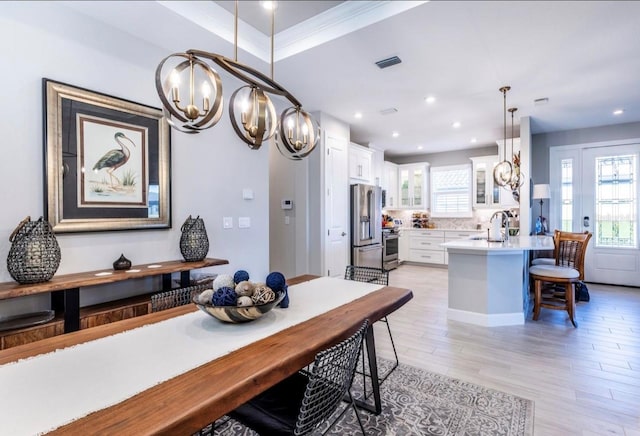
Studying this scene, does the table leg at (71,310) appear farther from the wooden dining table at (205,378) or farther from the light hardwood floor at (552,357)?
the light hardwood floor at (552,357)

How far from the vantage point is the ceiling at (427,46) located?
8.06 ft

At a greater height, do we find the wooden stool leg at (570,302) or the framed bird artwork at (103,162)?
the framed bird artwork at (103,162)

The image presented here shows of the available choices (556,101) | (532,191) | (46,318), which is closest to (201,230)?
(46,318)

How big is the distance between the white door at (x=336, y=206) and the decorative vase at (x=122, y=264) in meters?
2.82

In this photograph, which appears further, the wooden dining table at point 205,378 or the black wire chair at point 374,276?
the black wire chair at point 374,276

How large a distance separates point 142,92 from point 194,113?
4.36ft

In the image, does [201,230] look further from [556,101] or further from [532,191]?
[532,191]

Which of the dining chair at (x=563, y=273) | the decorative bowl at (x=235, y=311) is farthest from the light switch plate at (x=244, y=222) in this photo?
the dining chair at (x=563, y=273)

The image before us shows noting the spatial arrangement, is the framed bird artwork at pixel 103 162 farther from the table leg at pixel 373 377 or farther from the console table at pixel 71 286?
the table leg at pixel 373 377

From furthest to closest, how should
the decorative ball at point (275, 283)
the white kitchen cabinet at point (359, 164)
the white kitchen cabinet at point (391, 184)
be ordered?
the white kitchen cabinet at point (391, 184), the white kitchen cabinet at point (359, 164), the decorative ball at point (275, 283)

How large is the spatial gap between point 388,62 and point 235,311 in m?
2.83

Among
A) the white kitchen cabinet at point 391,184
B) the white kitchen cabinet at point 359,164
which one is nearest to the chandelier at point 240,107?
the white kitchen cabinet at point 359,164

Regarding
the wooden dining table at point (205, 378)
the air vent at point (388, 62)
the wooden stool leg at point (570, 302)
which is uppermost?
the air vent at point (388, 62)

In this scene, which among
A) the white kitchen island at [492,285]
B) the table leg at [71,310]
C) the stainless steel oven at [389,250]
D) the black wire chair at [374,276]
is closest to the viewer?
the table leg at [71,310]
